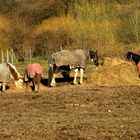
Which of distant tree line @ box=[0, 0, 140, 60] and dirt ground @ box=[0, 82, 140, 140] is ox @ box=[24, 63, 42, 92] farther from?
distant tree line @ box=[0, 0, 140, 60]

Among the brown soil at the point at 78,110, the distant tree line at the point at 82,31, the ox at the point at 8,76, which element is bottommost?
the brown soil at the point at 78,110

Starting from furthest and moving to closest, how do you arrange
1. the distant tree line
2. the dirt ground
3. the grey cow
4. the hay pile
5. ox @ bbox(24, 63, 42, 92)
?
the distant tree line, the grey cow, the hay pile, ox @ bbox(24, 63, 42, 92), the dirt ground

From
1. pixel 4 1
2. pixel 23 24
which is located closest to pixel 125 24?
pixel 23 24

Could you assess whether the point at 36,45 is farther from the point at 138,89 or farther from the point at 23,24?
the point at 138,89

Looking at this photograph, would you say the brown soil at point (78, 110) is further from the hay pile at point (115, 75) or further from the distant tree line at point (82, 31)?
the distant tree line at point (82, 31)

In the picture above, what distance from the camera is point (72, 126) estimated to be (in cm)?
1118

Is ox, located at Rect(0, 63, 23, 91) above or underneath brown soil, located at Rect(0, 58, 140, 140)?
above

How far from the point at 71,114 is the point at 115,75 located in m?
9.01

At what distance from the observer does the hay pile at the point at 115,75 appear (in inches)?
846

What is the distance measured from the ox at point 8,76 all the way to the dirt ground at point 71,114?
48 cm

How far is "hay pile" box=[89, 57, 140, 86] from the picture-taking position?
21.5 metres

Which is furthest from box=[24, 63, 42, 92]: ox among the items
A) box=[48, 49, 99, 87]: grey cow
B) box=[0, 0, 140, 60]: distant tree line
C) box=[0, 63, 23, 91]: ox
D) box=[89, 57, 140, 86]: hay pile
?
box=[0, 0, 140, 60]: distant tree line

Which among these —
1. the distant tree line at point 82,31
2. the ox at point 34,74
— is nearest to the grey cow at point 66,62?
the ox at point 34,74

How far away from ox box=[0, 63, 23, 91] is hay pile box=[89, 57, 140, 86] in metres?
3.38
